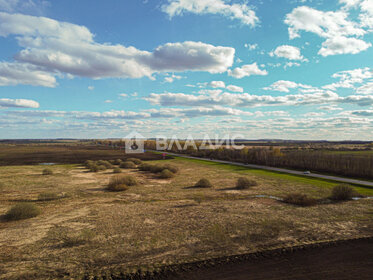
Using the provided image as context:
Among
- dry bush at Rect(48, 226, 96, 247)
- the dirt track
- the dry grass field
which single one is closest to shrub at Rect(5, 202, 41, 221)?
the dry grass field

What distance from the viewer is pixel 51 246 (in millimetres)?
10461

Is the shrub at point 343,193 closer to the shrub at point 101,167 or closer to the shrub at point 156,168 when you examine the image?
the shrub at point 156,168

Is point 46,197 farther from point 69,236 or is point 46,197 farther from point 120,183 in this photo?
point 69,236

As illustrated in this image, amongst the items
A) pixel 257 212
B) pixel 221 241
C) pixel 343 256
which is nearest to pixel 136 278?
pixel 221 241

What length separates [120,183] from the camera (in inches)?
983

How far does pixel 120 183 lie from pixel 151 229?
533 inches

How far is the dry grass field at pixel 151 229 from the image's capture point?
927 centimetres

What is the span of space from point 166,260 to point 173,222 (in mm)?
4407

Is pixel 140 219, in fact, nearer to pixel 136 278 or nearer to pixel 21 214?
pixel 136 278

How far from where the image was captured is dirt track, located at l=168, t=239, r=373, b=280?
329 inches

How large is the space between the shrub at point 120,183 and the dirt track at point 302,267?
17038 mm

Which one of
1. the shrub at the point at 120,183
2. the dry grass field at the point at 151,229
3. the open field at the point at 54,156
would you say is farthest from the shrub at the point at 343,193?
the open field at the point at 54,156

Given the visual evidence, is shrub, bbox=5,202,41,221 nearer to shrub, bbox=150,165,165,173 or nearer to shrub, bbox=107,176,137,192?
shrub, bbox=107,176,137,192

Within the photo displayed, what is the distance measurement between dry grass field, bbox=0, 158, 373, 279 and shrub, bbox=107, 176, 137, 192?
2.48m
